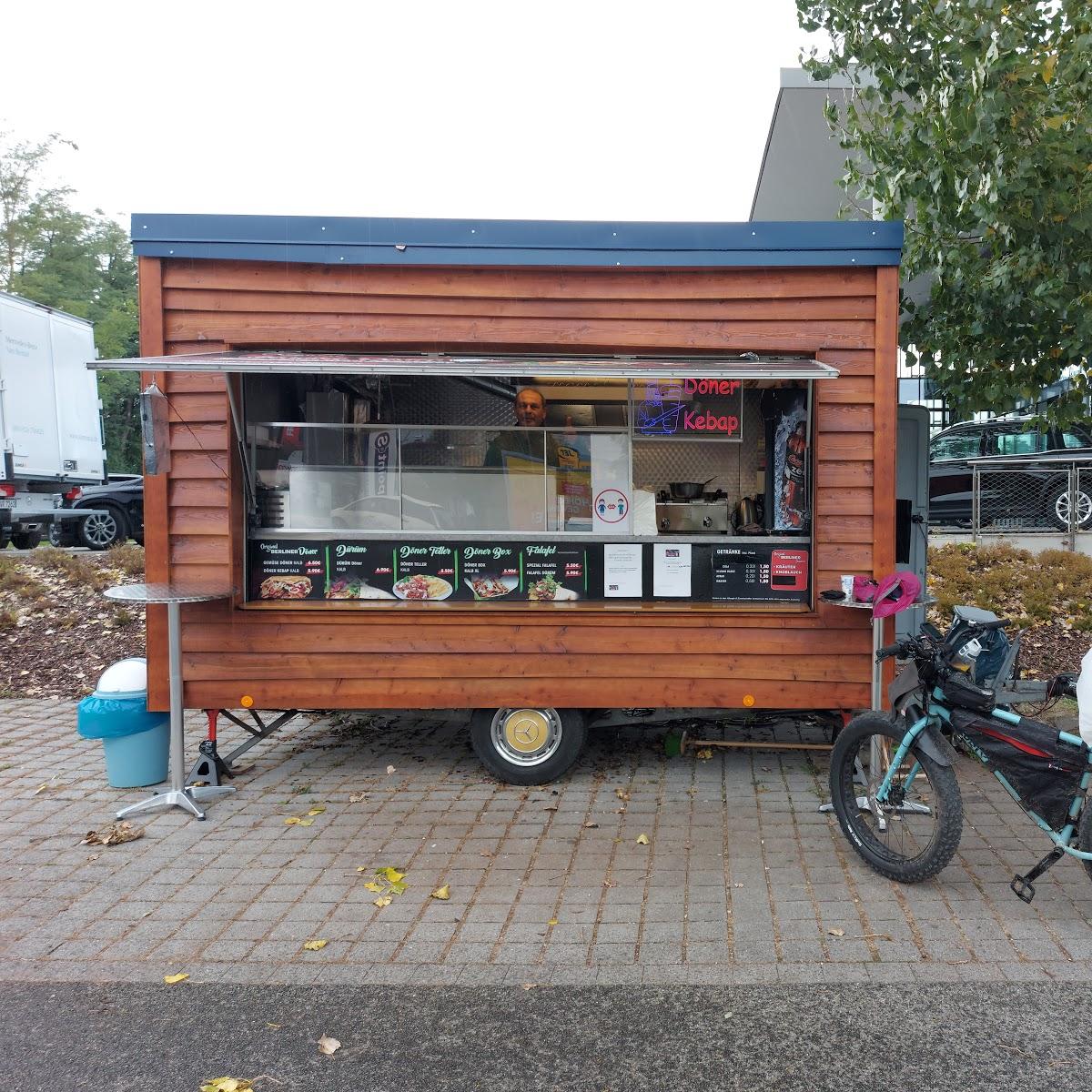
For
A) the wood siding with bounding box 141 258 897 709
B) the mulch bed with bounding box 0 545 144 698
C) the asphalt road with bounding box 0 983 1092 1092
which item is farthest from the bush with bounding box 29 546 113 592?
the asphalt road with bounding box 0 983 1092 1092

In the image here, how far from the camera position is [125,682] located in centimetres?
549

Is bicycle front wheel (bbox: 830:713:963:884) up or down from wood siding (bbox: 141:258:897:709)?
down

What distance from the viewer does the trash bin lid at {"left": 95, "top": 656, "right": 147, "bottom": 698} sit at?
545cm

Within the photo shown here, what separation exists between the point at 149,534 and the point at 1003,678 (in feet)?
16.3

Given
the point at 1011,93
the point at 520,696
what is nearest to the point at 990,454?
the point at 1011,93

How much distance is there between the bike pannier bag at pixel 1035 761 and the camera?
11.9 feet

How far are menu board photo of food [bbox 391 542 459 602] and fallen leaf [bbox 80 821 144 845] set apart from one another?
1.83 metres

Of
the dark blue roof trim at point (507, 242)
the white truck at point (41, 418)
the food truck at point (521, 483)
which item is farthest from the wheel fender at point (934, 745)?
the white truck at point (41, 418)

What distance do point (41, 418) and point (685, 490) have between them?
482 inches

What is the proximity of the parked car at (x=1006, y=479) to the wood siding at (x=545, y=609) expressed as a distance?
241 inches

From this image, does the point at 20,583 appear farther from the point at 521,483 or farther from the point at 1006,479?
the point at 1006,479

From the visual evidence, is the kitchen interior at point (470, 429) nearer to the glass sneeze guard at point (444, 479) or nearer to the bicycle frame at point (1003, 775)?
the glass sneeze guard at point (444, 479)

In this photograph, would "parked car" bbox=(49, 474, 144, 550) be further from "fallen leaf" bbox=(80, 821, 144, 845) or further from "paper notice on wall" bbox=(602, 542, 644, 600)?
"paper notice on wall" bbox=(602, 542, 644, 600)

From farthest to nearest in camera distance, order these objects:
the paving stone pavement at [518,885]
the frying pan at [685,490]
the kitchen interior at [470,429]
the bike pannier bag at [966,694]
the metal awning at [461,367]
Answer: the frying pan at [685,490] < the kitchen interior at [470,429] < the metal awning at [461,367] < the bike pannier bag at [966,694] < the paving stone pavement at [518,885]
